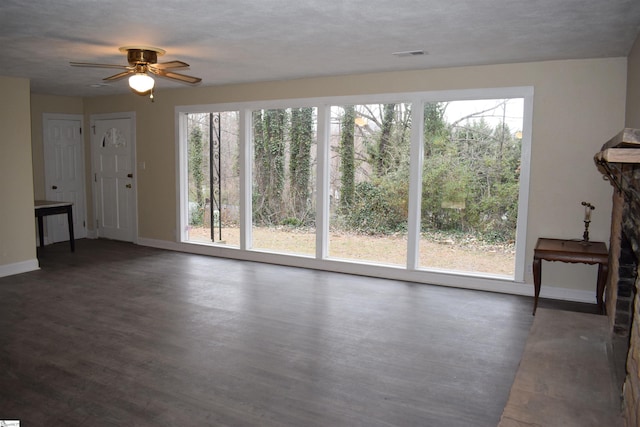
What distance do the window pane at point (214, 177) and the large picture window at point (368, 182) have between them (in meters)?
0.02

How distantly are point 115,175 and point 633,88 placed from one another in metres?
7.01

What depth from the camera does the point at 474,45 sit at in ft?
13.0

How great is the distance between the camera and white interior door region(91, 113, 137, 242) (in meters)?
7.52

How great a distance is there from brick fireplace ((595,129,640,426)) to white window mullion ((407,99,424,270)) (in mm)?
1928

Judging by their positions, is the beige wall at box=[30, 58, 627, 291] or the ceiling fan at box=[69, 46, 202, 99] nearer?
the ceiling fan at box=[69, 46, 202, 99]

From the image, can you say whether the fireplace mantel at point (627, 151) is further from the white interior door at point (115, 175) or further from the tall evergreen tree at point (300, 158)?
the white interior door at point (115, 175)

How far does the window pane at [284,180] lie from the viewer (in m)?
6.04

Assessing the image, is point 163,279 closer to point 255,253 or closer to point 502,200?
point 255,253

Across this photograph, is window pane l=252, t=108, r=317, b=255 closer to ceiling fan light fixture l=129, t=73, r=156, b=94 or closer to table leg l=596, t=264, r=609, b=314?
ceiling fan light fixture l=129, t=73, r=156, b=94

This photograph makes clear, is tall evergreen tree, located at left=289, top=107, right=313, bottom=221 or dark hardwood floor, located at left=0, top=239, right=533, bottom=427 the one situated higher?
tall evergreen tree, located at left=289, top=107, right=313, bottom=221

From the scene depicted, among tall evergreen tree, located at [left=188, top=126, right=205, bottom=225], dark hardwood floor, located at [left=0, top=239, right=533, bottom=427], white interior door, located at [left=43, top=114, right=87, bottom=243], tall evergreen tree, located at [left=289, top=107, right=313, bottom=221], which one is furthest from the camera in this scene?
white interior door, located at [left=43, top=114, right=87, bottom=243]

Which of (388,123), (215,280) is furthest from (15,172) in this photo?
(388,123)

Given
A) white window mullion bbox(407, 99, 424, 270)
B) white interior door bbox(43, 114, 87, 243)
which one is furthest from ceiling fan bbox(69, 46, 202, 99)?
white interior door bbox(43, 114, 87, 243)

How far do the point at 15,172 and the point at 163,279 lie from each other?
2200mm
